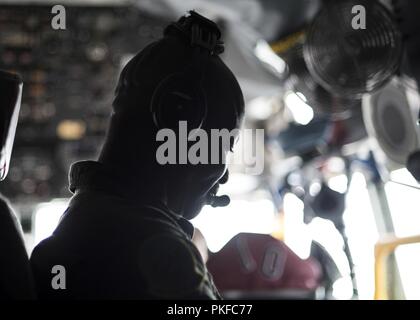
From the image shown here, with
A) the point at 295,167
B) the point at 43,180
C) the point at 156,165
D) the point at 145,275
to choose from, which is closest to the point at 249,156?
the point at 156,165

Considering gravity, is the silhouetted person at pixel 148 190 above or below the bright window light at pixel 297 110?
below

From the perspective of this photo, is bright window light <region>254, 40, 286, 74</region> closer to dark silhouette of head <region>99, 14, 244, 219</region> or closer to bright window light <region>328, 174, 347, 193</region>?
bright window light <region>328, 174, 347, 193</region>

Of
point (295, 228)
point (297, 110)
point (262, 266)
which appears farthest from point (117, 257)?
point (295, 228)

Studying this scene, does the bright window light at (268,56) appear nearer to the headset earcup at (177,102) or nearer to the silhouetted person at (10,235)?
the headset earcup at (177,102)

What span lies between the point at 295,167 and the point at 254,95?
0.75 meters

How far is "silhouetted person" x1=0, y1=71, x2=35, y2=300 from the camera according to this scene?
0.68 m

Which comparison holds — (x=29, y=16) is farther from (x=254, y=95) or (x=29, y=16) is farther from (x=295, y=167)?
(x=295, y=167)

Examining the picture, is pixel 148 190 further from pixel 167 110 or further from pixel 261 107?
pixel 261 107

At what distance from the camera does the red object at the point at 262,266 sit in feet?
10.7

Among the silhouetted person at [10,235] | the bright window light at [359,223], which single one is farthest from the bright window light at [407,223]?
the silhouetted person at [10,235]

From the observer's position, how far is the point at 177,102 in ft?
2.60
